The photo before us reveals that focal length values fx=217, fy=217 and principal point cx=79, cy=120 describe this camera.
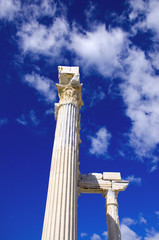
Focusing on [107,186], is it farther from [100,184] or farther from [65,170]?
[65,170]

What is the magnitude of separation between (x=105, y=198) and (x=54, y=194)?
9.31m

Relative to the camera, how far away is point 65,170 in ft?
40.4

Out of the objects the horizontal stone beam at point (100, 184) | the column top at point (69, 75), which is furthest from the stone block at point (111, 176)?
the column top at point (69, 75)

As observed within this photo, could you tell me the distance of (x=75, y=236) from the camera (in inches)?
424

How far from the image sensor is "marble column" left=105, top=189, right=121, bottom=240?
674 inches

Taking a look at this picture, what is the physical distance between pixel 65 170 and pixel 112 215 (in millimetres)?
8459

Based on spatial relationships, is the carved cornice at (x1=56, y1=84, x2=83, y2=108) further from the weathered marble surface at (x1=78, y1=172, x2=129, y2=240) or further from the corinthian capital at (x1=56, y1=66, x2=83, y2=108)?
the weathered marble surface at (x1=78, y1=172, x2=129, y2=240)

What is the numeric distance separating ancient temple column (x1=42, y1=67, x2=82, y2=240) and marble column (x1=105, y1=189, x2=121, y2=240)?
7.23 m

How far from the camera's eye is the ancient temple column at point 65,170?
10477 millimetres

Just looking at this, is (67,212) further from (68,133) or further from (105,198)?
(105,198)

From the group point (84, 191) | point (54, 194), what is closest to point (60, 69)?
point (54, 194)

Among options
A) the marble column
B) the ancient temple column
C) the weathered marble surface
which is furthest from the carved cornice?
the marble column

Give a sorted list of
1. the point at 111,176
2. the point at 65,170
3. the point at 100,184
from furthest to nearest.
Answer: the point at 111,176, the point at 100,184, the point at 65,170

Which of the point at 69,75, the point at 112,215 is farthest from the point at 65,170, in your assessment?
the point at 112,215
